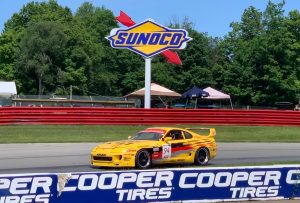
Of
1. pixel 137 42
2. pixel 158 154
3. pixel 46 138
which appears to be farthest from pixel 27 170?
pixel 137 42

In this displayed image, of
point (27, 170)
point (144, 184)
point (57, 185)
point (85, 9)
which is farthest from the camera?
point (85, 9)

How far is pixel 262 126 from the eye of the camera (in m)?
32.9

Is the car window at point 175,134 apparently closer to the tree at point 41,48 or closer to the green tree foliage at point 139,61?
the green tree foliage at point 139,61

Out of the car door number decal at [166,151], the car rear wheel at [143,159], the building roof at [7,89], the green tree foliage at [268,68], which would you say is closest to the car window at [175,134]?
the car door number decal at [166,151]

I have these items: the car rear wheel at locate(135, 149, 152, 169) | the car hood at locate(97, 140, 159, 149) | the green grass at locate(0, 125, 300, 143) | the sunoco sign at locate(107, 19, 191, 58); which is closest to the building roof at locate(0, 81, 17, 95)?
the sunoco sign at locate(107, 19, 191, 58)

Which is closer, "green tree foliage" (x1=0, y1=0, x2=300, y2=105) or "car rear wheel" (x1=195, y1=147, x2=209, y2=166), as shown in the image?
"car rear wheel" (x1=195, y1=147, x2=209, y2=166)

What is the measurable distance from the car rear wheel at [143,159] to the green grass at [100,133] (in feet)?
33.5

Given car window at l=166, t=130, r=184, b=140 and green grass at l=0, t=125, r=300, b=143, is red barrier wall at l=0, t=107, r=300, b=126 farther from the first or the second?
car window at l=166, t=130, r=184, b=140

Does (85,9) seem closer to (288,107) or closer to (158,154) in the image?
(288,107)

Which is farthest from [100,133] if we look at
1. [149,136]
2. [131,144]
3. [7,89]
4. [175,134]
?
[7,89]

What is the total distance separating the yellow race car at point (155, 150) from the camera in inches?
590

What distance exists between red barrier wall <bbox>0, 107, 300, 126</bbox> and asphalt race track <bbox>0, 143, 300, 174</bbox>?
6.19 meters

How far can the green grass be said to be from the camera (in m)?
25.8

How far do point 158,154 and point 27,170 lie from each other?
361cm
